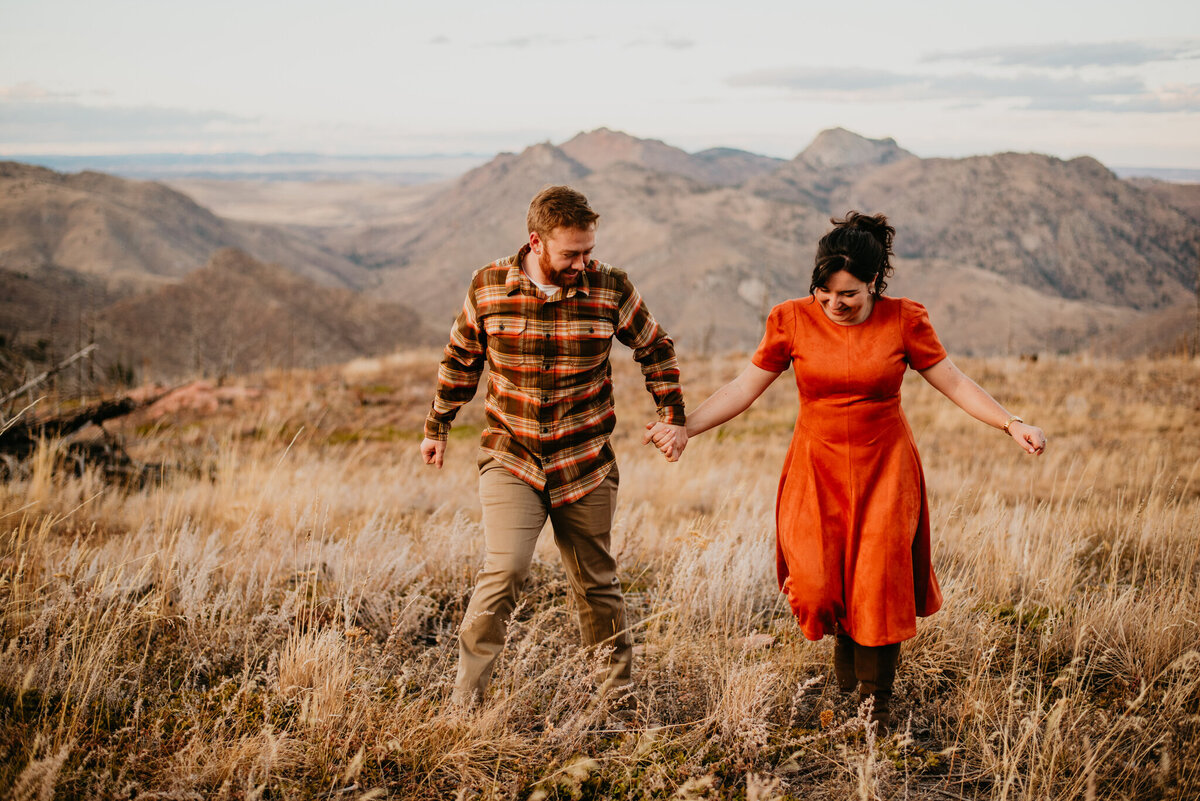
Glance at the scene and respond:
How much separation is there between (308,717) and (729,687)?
1.49 meters

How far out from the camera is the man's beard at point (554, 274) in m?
2.65

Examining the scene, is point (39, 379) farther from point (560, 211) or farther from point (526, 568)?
point (560, 211)

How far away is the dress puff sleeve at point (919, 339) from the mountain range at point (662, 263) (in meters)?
43.9

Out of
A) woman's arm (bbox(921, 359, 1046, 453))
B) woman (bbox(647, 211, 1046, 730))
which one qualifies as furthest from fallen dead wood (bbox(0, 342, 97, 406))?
woman's arm (bbox(921, 359, 1046, 453))

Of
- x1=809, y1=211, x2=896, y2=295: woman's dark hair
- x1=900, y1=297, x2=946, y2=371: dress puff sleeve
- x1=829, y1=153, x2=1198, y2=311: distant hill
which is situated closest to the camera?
x1=809, y1=211, x2=896, y2=295: woman's dark hair

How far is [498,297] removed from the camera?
9.02 ft

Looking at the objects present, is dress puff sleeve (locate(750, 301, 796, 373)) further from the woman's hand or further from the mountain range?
the mountain range

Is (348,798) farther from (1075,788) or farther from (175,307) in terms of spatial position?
(175,307)

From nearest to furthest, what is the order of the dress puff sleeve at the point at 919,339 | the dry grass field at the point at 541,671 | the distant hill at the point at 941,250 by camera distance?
the dry grass field at the point at 541,671
the dress puff sleeve at the point at 919,339
the distant hill at the point at 941,250

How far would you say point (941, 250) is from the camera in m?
170

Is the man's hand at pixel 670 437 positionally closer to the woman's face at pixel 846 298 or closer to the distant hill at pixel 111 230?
the woman's face at pixel 846 298

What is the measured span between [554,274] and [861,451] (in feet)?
4.28

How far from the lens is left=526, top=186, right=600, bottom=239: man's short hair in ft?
8.32

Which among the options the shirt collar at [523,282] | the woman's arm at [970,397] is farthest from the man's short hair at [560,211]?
the woman's arm at [970,397]
